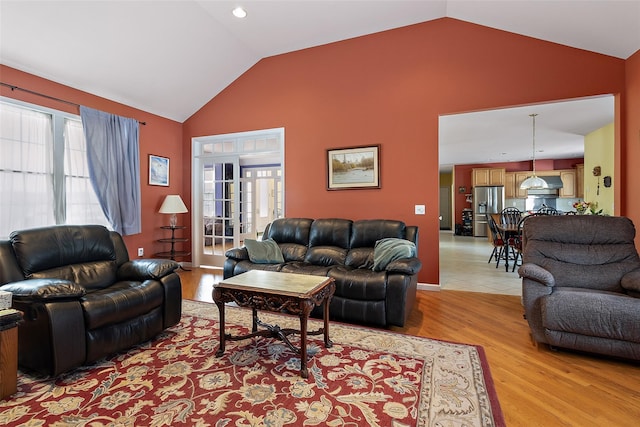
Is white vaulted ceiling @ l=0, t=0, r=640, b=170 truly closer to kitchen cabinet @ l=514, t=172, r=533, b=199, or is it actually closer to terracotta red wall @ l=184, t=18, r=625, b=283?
terracotta red wall @ l=184, t=18, r=625, b=283

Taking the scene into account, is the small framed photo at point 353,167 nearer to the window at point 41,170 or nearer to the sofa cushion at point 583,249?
the sofa cushion at point 583,249

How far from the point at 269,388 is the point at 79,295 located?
145cm

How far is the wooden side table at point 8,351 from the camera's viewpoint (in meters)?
1.82

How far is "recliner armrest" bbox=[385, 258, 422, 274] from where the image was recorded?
9.34 ft

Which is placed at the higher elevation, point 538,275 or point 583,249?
point 583,249

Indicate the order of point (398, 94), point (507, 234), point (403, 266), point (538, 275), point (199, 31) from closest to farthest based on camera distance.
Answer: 1. point (538, 275)
2. point (403, 266)
3. point (199, 31)
4. point (398, 94)
5. point (507, 234)

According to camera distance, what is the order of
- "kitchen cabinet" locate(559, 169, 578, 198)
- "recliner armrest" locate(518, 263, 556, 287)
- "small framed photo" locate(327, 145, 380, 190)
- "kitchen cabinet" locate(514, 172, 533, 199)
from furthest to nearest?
"kitchen cabinet" locate(514, 172, 533, 199)
"kitchen cabinet" locate(559, 169, 578, 198)
"small framed photo" locate(327, 145, 380, 190)
"recliner armrest" locate(518, 263, 556, 287)

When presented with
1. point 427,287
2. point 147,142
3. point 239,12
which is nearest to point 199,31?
point 239,12

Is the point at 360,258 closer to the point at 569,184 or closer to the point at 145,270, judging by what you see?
the point at 145,270

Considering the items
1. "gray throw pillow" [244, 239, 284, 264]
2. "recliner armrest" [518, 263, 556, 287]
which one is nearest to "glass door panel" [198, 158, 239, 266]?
"gray throw pillow" [244, 239, 284, 264]

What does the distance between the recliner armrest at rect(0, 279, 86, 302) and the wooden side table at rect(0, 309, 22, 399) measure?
114mm

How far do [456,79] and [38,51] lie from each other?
196 inches

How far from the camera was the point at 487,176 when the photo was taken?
33.9 ft

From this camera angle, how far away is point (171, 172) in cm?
558
